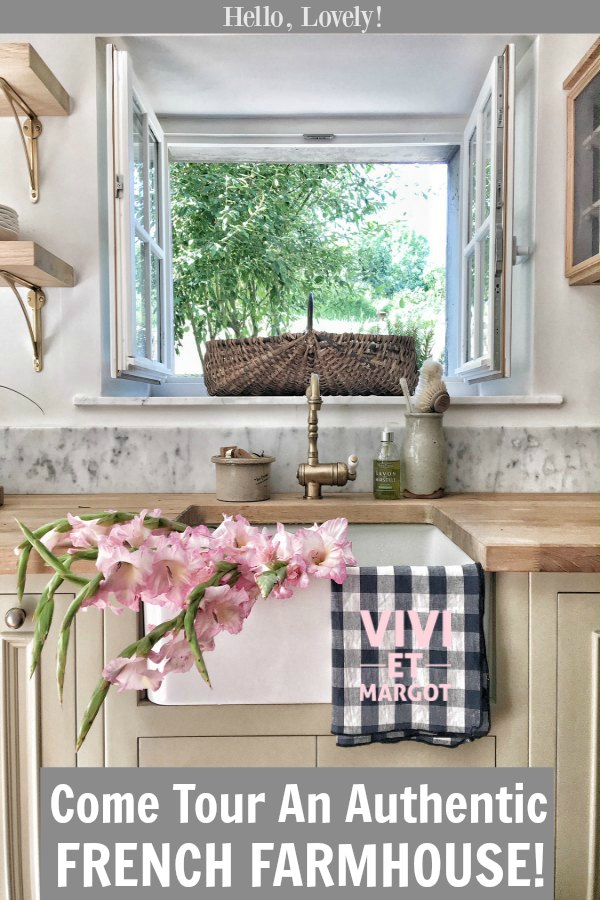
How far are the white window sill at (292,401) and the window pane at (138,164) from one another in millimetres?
479

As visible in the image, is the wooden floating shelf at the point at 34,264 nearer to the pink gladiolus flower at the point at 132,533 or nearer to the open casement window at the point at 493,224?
the pink gladiolus flower at the point at 132,533

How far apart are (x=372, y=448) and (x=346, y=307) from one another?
0.62m

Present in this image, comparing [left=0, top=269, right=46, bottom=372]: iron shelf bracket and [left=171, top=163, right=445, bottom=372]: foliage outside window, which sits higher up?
[left=171, top=163, right=445, bottom=372]: foliage outside window

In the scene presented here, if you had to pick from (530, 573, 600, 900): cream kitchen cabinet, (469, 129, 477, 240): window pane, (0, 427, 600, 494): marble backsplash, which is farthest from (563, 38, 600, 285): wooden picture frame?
(530, 573, 600, 900): cream kitchen cabinet

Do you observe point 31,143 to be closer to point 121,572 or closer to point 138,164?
point 138,164

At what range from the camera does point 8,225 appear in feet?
4.58

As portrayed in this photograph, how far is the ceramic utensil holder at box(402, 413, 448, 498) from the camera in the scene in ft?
4.81

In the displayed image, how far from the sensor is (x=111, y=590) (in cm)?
79

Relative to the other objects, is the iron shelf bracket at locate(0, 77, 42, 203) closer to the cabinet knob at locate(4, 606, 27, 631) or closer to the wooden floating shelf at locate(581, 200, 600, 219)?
the cabinet knob at locate(4, 606, 27, 631)

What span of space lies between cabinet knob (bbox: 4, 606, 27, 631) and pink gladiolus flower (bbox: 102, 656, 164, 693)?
321mm

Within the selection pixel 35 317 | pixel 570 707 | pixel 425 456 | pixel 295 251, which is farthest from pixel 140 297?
pixel 570 707

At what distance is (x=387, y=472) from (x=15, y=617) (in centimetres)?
81

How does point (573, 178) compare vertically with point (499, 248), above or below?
above

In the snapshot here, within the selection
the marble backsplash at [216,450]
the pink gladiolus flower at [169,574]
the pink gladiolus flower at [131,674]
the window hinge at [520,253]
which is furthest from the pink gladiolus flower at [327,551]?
the window hinge at [520,253]
